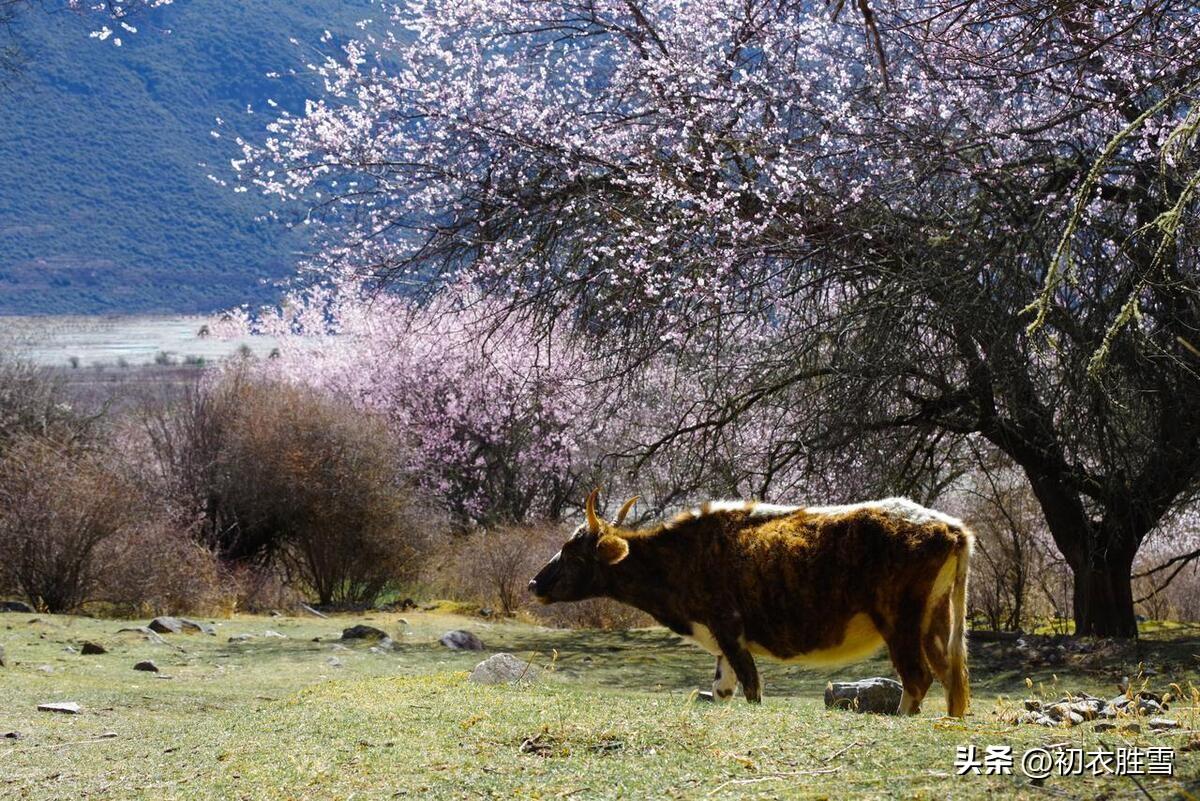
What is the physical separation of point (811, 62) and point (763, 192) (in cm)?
235

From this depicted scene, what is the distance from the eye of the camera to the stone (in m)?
16.1

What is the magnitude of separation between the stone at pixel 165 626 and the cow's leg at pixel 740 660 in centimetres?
968

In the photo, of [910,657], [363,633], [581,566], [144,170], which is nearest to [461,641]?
[363,633]

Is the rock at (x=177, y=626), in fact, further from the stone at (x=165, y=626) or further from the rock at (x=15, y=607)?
the rock at (x=15, y=607)

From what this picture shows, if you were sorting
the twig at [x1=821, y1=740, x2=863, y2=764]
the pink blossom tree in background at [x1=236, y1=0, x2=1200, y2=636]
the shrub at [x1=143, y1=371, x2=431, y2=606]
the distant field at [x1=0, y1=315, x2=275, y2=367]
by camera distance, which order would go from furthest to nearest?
1. the distant field at [x1=0, y1=315, x2=275, y2=367]
2. the shrub at [x1=143, y1=371, x2=431, y2=606]
3. the pink blossom tree in background at [x1=236, y1=0, x2=1200, y2=636]
4. the twig at [x1=821, y1=740, x2=863, y2=764]

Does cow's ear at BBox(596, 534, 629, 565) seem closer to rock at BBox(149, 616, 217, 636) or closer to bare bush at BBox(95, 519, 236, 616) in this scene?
rock at BBox(149, 616, 217, 636)

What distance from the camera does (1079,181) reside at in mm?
12867

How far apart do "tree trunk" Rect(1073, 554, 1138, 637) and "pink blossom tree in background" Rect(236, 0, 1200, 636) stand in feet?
0.10

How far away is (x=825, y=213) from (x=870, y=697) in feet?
25.6

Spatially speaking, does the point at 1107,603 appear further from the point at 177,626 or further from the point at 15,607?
the point at 15,607

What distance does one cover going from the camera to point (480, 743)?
6547 mm

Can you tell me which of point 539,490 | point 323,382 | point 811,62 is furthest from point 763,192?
point 323,382

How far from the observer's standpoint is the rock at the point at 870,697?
25.5 ft

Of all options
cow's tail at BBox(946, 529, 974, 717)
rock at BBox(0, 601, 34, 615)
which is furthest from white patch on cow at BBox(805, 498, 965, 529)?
rock at BBox(0, 601, 34, 615)
